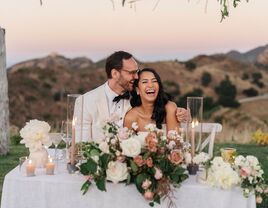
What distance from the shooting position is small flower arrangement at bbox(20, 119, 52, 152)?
171 inches

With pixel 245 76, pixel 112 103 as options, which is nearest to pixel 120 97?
pixel 112 103

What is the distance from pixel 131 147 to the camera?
3764 mm

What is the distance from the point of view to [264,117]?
3391 cm

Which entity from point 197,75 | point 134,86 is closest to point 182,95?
point 197,75

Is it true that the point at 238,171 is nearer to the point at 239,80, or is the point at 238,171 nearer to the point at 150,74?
the point at 150,74

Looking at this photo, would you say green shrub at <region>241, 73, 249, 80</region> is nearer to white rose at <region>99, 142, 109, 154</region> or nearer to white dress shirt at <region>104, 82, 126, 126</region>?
white dress shirt at <region>104, 82, 126, 126</region>

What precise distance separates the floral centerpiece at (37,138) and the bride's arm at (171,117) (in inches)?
36.0

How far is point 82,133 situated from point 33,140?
0.34 meters

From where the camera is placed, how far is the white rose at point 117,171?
3811mm

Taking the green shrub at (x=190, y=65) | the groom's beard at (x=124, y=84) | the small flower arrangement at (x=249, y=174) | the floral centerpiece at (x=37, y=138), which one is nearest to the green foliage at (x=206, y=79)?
the green shrub at (x=190, y=65)

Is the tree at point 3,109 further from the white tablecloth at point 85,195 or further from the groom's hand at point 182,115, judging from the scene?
the white tablecloth at point 85,195

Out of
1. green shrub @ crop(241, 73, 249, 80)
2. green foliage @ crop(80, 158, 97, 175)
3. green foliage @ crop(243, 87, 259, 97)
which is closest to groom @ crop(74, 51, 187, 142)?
green foliage @ crop(80, 158, 97, 175)

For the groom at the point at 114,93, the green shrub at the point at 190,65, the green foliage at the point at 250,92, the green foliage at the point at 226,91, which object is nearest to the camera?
the groom at the point at 114,93

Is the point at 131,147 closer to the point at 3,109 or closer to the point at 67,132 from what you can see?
the point at 67,132
